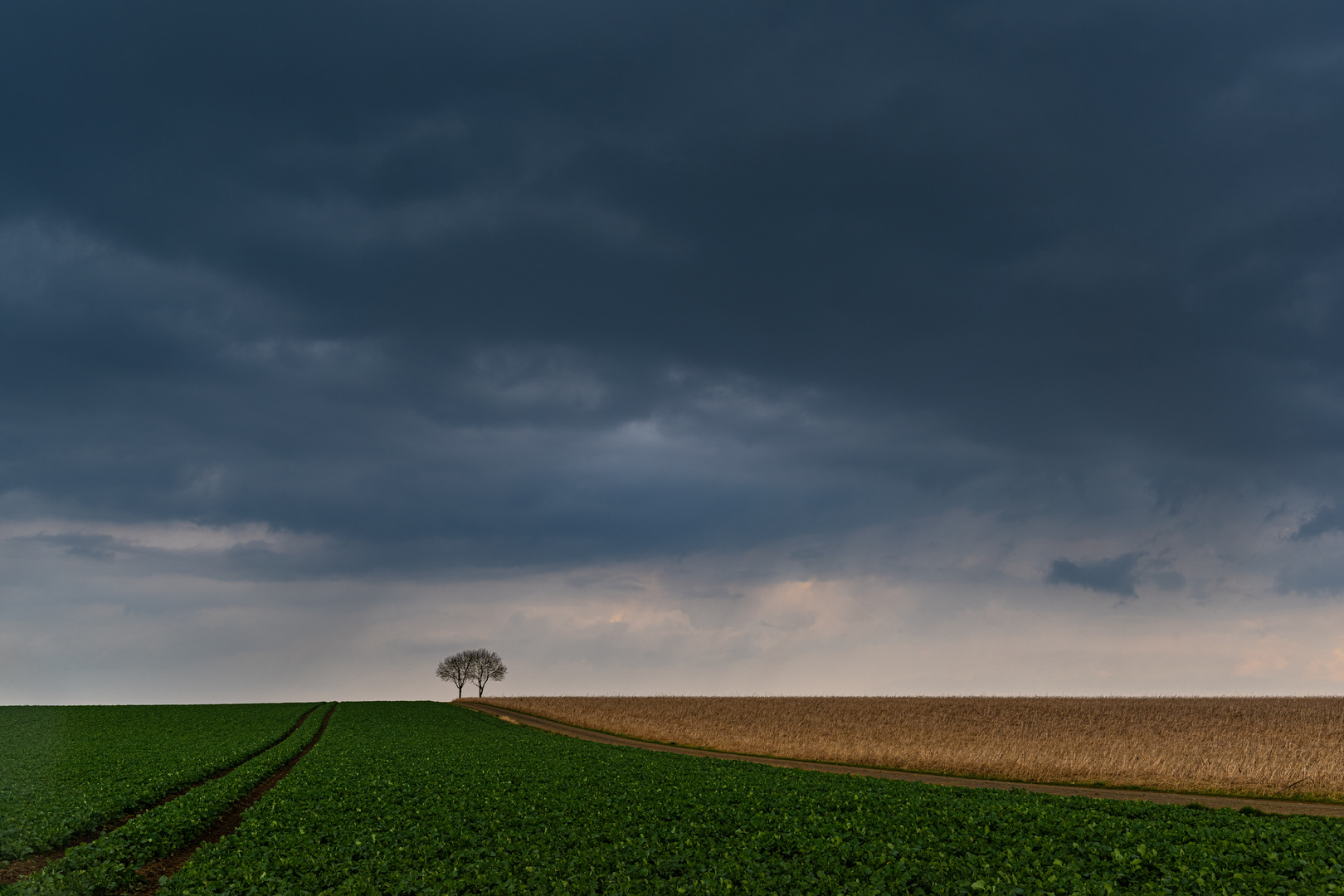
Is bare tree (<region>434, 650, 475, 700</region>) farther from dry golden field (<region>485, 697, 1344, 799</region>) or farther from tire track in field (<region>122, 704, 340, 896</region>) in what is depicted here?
tire track in field (<region>122, 704, 340, 896</region>)

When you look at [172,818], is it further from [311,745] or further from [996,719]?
[996,719]

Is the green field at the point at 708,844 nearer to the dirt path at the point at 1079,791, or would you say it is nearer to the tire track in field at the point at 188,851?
the tire track in field at the point at 188,851

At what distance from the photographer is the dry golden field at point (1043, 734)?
34500 mm

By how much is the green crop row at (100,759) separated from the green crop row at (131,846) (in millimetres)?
2049

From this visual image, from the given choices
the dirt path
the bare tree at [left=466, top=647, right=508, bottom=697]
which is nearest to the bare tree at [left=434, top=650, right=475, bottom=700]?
the bare tree at [left=466, top=647, right=508, bottom=697]

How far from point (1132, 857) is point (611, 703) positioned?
88.0m

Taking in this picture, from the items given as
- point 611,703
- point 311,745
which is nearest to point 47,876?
point 311,745

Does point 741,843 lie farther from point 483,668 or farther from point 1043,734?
point 483,668

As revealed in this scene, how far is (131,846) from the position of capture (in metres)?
20.0

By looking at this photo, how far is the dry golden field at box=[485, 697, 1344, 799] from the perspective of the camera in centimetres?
3450

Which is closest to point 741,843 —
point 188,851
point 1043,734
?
point 188,851

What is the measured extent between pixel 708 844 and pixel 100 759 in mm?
43275

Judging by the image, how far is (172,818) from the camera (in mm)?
22891

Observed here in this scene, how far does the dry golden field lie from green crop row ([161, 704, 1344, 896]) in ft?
Result: 44.9
